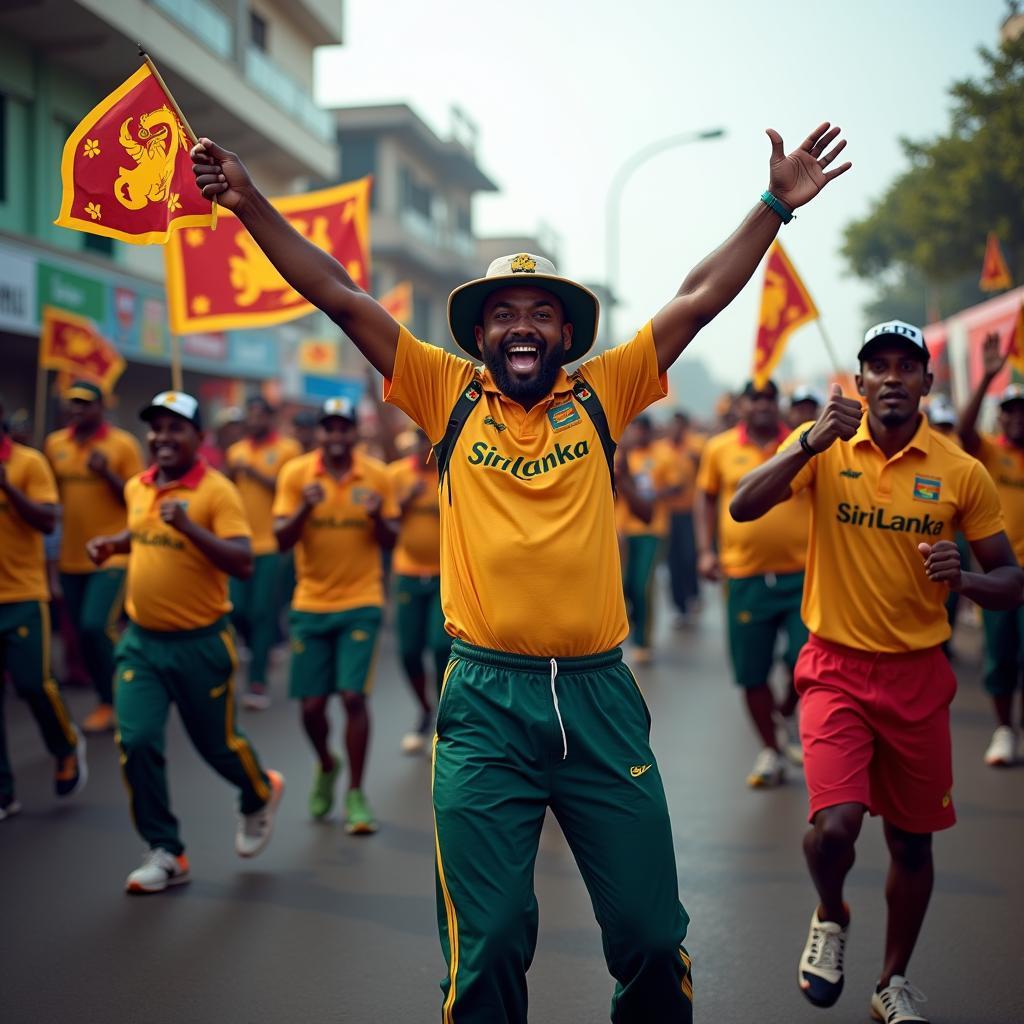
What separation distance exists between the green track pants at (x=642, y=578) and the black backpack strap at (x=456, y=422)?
821 cm

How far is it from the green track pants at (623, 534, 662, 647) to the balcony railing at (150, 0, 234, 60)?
457 inches

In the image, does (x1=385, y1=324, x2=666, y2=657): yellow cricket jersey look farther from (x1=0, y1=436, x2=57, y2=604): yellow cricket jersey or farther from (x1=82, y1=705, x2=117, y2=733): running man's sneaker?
(x1=82, y1=705, x2=117, y2=733): running man's sneaker

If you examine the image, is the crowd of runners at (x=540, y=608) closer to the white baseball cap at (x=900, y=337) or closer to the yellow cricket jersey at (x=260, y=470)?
the white baseball cap at (x=900, y=337)

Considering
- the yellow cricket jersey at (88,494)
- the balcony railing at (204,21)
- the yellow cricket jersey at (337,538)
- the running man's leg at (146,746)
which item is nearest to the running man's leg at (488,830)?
the running man's leg at (146,746)

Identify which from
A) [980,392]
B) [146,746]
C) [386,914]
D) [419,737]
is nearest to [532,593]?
[386,914]

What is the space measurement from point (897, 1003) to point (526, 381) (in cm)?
240

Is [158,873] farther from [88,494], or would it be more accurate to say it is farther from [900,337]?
[88,494]

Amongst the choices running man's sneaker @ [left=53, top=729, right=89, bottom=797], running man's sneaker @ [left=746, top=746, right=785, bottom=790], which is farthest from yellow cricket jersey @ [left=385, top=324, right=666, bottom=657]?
running man's sneaker @ [left=53, top=729, right=89, bottom=797]

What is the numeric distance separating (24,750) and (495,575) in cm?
609

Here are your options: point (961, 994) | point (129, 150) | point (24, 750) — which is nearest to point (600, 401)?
point (129, 150)

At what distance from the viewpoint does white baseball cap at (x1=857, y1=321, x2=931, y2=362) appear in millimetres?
4219

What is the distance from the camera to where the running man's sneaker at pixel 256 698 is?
968cm

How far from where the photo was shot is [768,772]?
715cm

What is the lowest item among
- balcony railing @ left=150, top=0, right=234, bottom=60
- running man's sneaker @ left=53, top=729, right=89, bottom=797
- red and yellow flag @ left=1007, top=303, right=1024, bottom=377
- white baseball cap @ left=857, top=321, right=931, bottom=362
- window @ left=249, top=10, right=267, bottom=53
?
running man's sneaker @ left=53, top=729, right=89, bottom=797
